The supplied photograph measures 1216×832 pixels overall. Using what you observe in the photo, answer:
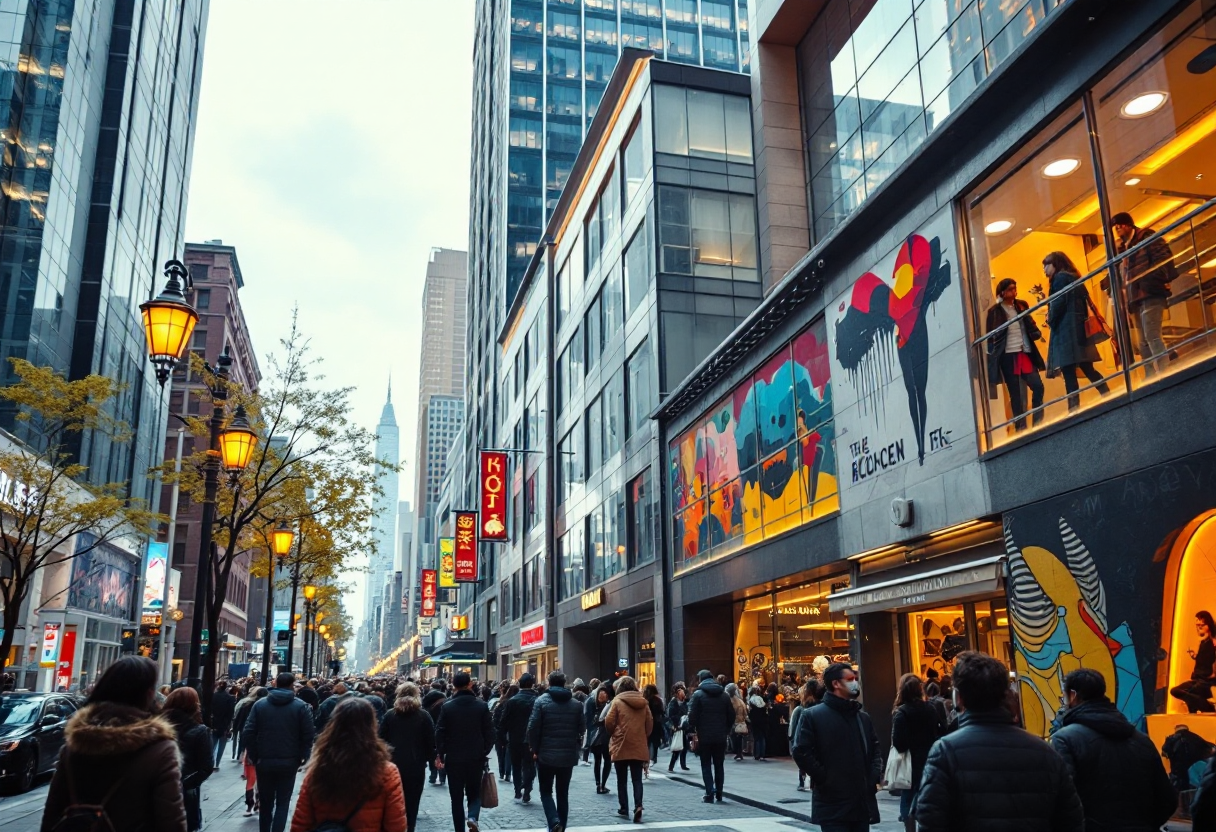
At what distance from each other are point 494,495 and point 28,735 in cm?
3697

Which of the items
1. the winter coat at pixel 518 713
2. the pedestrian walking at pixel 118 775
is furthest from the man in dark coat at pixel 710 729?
the pedestrian walking at pixel 118 775

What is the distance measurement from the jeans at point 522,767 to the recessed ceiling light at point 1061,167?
12.0 meters

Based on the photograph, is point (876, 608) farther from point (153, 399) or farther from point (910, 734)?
point (153, 399)

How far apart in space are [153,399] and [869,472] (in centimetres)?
4898

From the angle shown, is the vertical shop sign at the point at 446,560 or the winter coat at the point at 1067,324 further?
the vertical shop sign at the point at 446,560

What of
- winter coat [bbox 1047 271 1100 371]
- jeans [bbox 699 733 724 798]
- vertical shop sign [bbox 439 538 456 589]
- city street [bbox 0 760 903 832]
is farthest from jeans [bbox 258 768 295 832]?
vertical shop sign [bbox 439 538 456 589]

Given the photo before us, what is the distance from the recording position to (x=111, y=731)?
4.69 meters

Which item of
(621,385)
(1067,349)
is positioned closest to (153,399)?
(621,385)

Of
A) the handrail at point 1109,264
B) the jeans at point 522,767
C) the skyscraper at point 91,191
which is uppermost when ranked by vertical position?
the skyscraper at point 91,191

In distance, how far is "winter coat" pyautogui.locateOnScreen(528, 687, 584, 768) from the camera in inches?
470

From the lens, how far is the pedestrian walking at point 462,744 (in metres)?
11.1

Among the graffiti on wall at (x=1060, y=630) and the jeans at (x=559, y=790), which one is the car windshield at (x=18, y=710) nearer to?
the jeans at (x=559, y=790)

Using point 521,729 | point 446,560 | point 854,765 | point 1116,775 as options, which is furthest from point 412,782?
point 446,560

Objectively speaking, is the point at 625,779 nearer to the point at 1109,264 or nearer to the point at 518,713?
the point at 518,713
